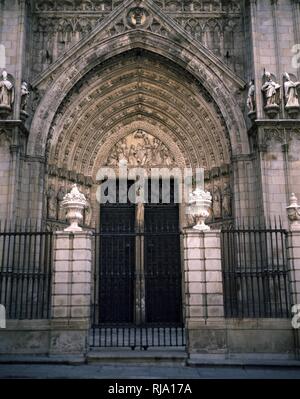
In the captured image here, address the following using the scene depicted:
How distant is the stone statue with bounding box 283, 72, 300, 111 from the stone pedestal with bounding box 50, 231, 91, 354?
27.7 feet

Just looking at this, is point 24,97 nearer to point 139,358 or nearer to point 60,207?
point 60,207

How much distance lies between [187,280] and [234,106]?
7894 millimetres

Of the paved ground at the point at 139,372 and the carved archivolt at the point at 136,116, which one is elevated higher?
the carved archivolt at the point at 136,116

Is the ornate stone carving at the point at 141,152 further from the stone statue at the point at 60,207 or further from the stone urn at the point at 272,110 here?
the stone urn at the point at 272,110

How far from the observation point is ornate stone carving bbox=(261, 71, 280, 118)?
1465 centimetres

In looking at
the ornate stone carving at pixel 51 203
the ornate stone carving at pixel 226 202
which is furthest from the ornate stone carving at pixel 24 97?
the ornate stone carving at pixel 226 202

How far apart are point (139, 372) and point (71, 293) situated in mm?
2679

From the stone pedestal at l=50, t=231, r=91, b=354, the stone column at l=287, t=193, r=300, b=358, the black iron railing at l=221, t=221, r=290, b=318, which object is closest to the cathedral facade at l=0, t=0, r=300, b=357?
the black iron railing at l=221, t=221, r=290, b=318

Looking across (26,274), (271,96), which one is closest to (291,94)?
(271,96)

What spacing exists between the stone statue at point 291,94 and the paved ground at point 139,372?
28.6 feet

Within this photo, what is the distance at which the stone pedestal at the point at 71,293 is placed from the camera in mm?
10203

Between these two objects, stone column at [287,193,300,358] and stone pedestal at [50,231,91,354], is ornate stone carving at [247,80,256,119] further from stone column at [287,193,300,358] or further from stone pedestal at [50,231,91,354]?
stone pedestal at [50,231,91,354]

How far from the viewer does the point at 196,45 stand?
1617 centimetres

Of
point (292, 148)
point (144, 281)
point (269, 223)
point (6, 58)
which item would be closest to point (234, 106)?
point (292, 148)
